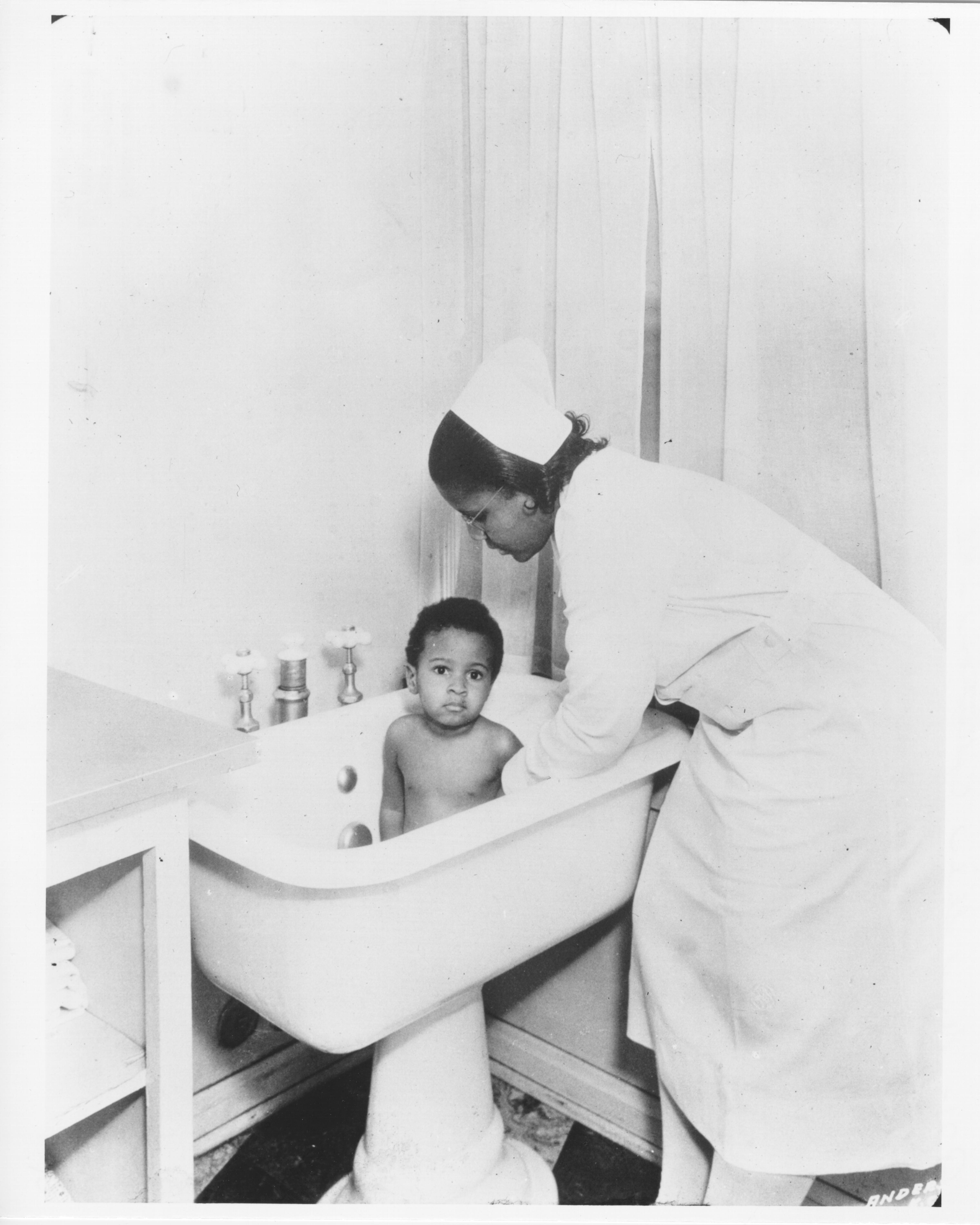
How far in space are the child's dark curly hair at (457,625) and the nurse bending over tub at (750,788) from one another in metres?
0.13

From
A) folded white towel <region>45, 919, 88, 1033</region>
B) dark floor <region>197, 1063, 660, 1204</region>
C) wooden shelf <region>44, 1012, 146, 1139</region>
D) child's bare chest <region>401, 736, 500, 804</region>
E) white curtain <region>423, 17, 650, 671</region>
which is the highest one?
white curtain <region>423, 17, 650, 671</region>

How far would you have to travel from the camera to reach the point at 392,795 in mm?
1605

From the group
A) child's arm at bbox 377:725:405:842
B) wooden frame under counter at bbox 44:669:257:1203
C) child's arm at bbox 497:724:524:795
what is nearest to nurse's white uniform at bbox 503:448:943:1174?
child's arm at bbox 497:724:524:795

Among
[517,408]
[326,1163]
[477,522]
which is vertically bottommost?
[326,1163]

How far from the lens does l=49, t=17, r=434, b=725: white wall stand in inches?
50.6

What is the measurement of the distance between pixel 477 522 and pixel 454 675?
9.3 inches

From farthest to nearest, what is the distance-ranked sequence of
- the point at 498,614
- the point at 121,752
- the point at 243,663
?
the point at 498,614 < the point at 243,663 < the point at 121,752

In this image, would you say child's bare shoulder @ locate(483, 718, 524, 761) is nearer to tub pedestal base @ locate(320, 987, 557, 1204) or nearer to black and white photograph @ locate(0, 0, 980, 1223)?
black and white photograph @ locate(0, 0, 980, 1223)

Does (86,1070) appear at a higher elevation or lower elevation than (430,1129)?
higher

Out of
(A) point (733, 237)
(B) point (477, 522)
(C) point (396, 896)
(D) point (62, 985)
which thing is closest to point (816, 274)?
(A) point (733, 237)

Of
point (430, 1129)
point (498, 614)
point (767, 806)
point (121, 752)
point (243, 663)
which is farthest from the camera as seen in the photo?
point (498, 614)

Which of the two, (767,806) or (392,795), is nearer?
(767,806)

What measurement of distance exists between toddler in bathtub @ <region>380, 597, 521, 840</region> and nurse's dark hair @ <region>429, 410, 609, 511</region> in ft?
0.64

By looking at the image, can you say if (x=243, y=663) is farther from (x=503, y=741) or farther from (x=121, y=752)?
(x=121, y=752)
